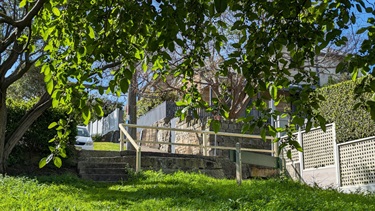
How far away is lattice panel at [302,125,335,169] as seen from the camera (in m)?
14.6

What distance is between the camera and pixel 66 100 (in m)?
3.71

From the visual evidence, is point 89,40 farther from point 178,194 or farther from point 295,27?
point 178,194

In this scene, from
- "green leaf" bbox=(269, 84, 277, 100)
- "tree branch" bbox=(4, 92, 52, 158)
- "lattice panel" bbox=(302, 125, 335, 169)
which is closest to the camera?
"green leaf" bbox=(269, 84, 277, 100)

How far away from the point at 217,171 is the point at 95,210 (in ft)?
24.6

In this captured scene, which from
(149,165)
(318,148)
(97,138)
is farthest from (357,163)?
(97,138)

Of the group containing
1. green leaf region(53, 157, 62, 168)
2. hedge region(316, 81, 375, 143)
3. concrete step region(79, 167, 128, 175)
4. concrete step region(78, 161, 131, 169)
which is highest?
hedge region(316, 81, 375, 143)

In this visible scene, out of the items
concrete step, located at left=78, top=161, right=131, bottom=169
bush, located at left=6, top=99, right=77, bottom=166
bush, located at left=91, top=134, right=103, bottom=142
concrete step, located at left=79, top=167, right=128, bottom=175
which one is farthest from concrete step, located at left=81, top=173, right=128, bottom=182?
bush, located at left=91, top=134, right=103, bottom=142

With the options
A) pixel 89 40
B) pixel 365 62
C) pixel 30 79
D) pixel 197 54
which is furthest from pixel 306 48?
pixel 30 79

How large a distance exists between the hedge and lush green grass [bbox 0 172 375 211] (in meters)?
3.20

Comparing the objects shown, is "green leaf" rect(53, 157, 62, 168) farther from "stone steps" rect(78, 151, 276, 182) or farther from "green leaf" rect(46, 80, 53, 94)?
"stone steps" rect(78, 151, 276, 182)

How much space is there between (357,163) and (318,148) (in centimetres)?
173

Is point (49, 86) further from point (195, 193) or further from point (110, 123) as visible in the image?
point (110, 123)

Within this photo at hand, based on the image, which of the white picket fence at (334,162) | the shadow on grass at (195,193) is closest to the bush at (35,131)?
the shadow on grass at (195,193)

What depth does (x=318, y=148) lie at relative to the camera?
15.0m
